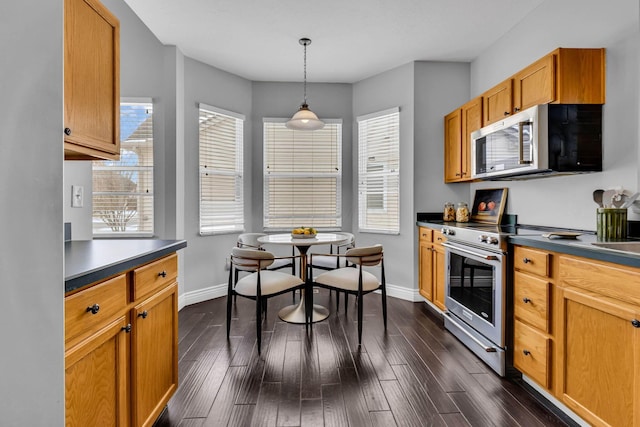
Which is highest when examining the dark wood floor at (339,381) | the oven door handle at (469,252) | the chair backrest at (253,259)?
the oven door handle at (469,252)

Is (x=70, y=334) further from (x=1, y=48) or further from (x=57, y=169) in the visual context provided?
(x=1, y=48)

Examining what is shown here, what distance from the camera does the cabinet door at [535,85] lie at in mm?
2284

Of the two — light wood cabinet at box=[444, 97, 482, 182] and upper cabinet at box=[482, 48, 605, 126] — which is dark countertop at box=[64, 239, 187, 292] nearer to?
upper cabinet at box=[482, 48, 605, 126]

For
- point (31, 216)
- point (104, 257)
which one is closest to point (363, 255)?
point (104, 257)

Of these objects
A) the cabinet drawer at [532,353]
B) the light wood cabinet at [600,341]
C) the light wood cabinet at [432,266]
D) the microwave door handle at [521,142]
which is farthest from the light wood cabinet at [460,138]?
the light wood cabinet at [600,341]

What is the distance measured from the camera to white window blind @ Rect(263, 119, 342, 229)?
4.57 metres

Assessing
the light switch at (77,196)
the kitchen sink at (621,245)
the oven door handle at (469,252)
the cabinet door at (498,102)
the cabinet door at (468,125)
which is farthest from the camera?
the cabinet door at (468,125)

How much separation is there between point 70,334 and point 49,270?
492 millimetres

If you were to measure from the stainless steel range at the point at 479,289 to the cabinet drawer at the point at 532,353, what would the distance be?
0.31 feet

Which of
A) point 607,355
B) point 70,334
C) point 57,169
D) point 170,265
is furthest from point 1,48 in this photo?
point 607,355

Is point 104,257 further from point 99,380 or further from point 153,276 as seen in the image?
point 99,380

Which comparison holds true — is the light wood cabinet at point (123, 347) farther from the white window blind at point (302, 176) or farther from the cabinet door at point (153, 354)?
the white window blind at point (302, 176)

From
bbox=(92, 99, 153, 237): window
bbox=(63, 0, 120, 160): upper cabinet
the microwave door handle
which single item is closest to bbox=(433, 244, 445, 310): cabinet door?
the microwave door handle

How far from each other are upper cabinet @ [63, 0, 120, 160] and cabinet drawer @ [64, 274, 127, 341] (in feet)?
2.02
